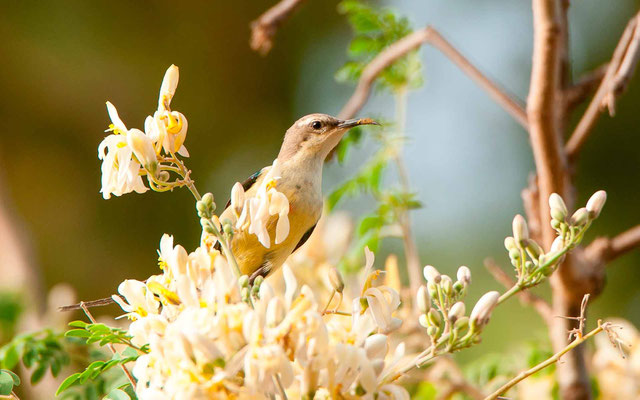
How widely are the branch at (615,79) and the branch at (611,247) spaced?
0.27 metres

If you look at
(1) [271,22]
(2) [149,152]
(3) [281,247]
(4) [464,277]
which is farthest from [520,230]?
(1) [271,22]

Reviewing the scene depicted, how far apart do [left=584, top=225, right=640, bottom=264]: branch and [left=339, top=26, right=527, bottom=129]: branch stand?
40 centimetres

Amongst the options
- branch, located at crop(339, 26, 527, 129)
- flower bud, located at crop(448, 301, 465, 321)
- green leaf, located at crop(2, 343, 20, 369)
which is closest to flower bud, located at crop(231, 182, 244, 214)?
flower bud, located at crop(448, 301, 465, 321)

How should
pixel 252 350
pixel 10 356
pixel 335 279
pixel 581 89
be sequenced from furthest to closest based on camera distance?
pixel 581 89
pixel 10 356
pixel 335 279
pixel 252 350

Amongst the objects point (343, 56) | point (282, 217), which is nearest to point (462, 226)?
point (343, 56)

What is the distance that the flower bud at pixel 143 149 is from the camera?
4.74 ft

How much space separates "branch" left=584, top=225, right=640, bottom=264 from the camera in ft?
7.24

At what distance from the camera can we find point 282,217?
155 cm

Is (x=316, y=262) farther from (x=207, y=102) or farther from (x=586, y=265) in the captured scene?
(x=207, y=102)

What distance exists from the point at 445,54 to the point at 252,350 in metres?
1.52

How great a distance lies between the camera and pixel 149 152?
146 centimetres

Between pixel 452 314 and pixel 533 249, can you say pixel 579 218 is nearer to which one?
pixel 533 249

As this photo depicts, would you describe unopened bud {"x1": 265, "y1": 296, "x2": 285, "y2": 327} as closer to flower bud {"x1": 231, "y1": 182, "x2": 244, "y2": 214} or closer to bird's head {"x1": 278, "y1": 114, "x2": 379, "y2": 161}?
flower bud {"x1": 231, "y1": 182, "x2": 244, "y2": 214}

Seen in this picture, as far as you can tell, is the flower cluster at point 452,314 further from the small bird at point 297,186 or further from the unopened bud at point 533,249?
the small bird at point 297,186
